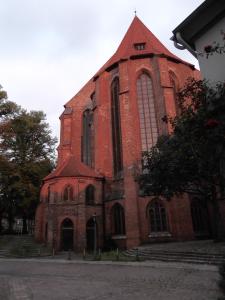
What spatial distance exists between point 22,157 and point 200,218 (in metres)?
21.6

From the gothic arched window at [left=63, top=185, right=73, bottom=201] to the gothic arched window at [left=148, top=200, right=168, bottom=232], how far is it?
7.37 metres

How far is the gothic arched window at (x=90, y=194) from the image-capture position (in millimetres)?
26453

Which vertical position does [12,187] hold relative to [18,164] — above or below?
below

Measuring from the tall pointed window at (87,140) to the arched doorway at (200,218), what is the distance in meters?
12.4

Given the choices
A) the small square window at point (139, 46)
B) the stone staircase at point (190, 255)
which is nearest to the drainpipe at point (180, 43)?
the stone staircase at point (190, 255)

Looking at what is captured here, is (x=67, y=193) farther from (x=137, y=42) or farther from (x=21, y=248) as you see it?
(x=137, y=42)

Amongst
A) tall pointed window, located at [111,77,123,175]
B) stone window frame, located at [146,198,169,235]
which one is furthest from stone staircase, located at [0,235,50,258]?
tall pointed window, located at [111,77,123,175]

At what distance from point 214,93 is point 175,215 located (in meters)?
18.5

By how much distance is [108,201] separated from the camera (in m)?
26.7

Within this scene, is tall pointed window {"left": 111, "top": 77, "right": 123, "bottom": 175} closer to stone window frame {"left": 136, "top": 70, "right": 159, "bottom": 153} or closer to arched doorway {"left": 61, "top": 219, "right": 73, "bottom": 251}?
stone window frame {"left": 136, "top": 70, "right": 159, "bottom": 153}

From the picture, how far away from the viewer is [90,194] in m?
26.7

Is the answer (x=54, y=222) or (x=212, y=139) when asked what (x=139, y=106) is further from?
(x=212, y=139)

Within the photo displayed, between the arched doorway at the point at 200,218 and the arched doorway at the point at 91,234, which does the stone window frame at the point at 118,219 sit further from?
the arched doorway at the point at 200,218

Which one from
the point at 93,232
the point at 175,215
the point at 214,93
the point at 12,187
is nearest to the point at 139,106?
the point at 175,215
